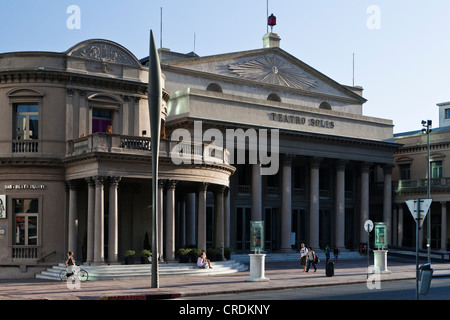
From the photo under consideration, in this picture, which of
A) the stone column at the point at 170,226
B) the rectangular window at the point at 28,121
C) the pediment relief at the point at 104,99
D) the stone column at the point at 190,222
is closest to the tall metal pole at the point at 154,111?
the stone column at the point at 170,226

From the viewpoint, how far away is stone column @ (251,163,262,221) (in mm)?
52031

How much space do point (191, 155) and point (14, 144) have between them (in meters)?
9.57

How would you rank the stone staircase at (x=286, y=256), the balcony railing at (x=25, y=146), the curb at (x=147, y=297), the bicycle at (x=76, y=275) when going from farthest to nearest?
the stone staircase at (x=286, y=256)
the balcony railing at (x=25, y=146)
the bicycle at (x=76, y=275)
the curb at (x=147, y=297)

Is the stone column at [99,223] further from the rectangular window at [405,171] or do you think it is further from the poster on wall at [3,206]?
the rectangular window at [405,171]

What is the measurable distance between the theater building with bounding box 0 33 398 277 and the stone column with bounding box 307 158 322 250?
0.54ft

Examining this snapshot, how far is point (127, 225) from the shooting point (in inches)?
1540

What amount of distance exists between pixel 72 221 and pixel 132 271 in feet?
14.7

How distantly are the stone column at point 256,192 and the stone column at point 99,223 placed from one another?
18.7 meters

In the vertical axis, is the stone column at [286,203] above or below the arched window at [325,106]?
below

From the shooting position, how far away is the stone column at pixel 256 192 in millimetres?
52031

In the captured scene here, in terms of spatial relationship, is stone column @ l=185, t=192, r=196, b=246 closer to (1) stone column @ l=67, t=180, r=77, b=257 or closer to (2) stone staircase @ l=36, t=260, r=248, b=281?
(2) stone staircase @ l=36, t=260, r=248, b=281

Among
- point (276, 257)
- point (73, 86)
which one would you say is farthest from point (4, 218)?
point (276, 257)
